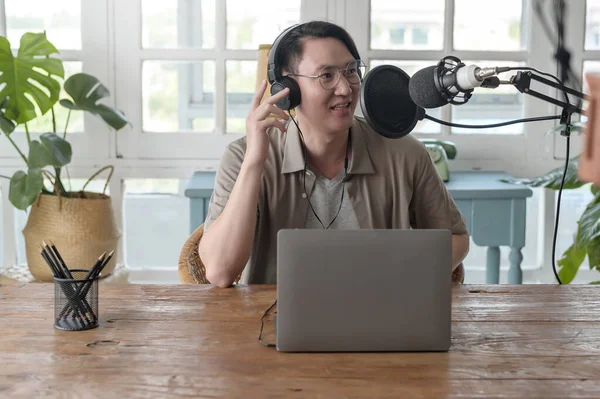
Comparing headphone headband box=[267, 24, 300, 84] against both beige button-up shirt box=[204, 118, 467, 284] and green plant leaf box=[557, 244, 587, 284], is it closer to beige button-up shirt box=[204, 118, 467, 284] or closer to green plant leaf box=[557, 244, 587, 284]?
beige button-up shirt box=[204, 118, 467, 284]

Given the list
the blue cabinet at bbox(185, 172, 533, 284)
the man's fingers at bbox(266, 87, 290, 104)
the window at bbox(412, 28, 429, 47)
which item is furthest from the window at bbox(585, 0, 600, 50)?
the man's fingers at bbox(266, 87, 290, 104)

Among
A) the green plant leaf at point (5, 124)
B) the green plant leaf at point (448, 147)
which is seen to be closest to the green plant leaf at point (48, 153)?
the green plant leaf at point (5, 124)

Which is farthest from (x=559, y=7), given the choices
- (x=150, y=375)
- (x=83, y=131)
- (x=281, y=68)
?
(x=83, y=131)

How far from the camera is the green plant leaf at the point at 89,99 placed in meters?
2.90

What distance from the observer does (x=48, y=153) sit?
278cm

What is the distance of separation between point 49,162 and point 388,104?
1.83 meters

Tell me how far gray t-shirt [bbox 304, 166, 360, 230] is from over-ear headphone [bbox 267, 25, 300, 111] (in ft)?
0.64

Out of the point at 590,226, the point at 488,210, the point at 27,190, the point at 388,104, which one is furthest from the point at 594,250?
the point at 27,190

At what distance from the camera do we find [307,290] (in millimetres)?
1193

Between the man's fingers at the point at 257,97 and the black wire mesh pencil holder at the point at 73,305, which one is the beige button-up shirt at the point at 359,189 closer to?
the man's fingers at the point at 257,97

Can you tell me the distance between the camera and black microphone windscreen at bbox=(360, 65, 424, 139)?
1286 mm

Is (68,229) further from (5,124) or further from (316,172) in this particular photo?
(316,172)

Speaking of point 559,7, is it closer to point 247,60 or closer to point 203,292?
point 203,292

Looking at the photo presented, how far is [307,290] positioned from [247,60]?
217 cm
